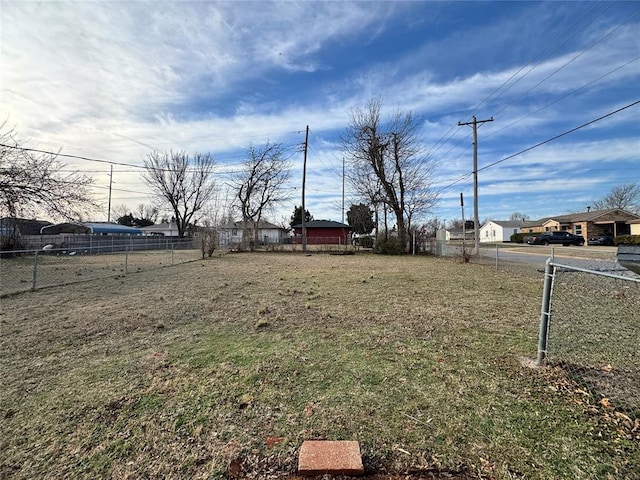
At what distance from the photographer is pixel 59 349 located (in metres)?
3.79

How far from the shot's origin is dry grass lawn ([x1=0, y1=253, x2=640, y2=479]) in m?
1.92

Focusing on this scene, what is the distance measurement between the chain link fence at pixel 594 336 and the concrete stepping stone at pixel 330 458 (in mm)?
2098

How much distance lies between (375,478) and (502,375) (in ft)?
6.34

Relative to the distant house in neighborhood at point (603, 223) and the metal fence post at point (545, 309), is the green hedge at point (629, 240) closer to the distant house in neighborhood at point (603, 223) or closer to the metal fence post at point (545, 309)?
the distant house in neighborhood at point (603, 223)

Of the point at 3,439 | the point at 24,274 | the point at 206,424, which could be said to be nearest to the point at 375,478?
the point at 206,424

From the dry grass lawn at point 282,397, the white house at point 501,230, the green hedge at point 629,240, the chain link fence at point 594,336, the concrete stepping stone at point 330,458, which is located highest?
the white house at point 501,230

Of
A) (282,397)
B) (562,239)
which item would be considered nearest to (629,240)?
(562,239)

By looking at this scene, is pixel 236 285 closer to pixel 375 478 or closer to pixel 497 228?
pixel 375 478

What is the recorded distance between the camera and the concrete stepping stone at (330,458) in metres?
1.80

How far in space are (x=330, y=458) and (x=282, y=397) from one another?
862 millimetres

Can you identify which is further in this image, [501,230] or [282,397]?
[501,230]

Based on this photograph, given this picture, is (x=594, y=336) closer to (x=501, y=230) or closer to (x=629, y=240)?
(x=629, y=240)

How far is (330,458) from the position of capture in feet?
6.18

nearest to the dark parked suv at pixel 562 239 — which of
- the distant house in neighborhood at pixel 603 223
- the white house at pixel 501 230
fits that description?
the distant house in neighborhood at pixel 603 223
